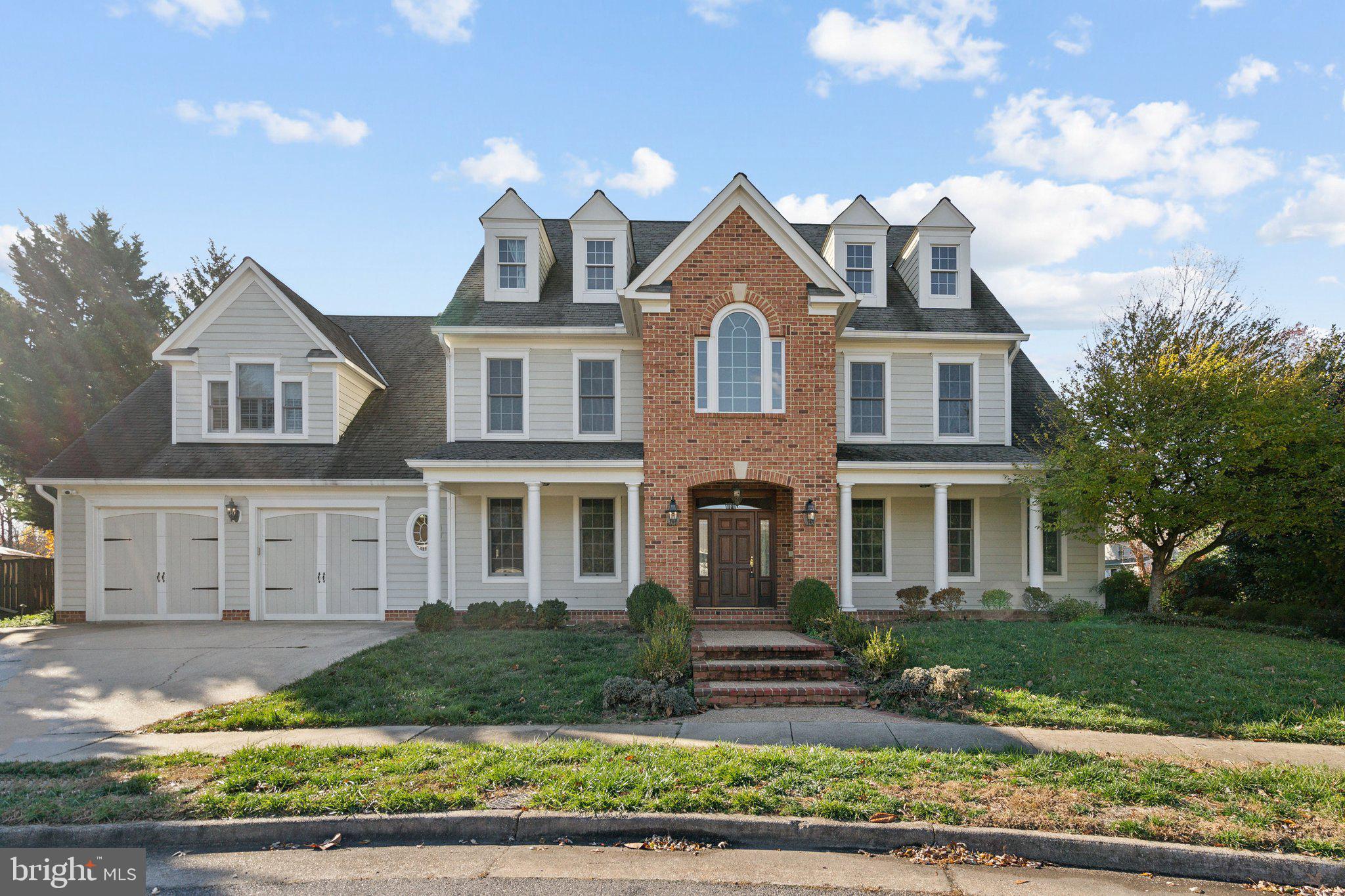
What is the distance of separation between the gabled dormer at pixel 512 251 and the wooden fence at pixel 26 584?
47.5 feet

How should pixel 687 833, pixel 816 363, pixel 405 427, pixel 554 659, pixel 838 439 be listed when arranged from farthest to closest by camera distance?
pixel 405 427
pixel 838 439
pixel 816 363
pixel 554 659
pixel 687 833

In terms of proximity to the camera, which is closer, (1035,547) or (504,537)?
(1035,547)

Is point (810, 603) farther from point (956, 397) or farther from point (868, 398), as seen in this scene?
point (956, 397)

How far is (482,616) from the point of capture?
1406cm

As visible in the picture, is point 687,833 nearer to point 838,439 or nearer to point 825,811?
point 825,811

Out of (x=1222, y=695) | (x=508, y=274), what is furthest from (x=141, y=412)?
(x=1222, y=695)

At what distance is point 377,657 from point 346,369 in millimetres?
8521

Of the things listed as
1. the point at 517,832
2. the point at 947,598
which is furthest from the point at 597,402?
the point at 517,832

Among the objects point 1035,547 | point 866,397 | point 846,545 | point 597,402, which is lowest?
point 1035,547

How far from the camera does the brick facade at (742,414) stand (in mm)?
14297

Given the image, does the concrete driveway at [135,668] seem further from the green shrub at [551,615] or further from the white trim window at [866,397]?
the white trim window at [866,397]

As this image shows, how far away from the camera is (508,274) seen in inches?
663

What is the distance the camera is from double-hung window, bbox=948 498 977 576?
16812 millimetres

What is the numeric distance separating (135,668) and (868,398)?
47.7 feet
